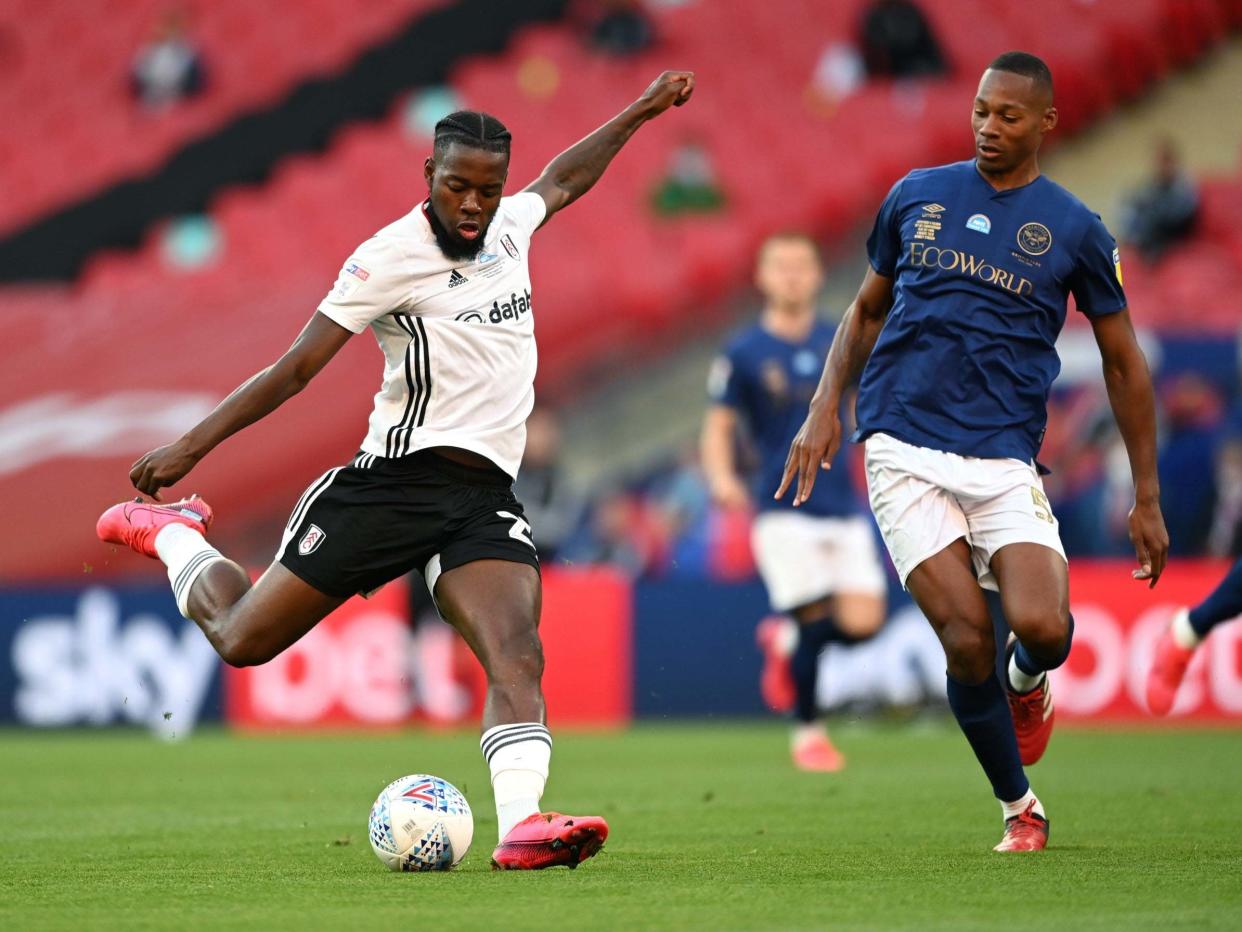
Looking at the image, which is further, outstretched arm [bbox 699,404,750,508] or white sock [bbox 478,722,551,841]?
outstretched arm [bbox 699,404,750,508]

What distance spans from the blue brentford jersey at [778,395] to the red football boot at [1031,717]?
3.78 metres

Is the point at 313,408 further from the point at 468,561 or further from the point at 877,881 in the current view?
the point at 877,881

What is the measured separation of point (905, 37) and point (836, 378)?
13.2 meters

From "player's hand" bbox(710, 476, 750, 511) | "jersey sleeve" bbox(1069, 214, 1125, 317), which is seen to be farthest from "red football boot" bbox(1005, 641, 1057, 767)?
"player's hand" bbox(710, 476, 750, 511)

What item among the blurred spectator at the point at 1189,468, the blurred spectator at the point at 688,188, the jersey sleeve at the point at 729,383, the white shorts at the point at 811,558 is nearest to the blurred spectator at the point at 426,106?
the blurred spectator at the point at 688,188

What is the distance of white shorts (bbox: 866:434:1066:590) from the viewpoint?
21.3 ft

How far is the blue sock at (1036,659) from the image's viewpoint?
252 inches

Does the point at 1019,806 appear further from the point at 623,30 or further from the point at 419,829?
the point at 623,30

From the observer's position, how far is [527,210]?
22.6 ft

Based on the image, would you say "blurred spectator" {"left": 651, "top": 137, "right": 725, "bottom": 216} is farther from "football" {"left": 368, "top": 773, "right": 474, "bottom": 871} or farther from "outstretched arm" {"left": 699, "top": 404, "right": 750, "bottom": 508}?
"football" {"left": 368, "top": 773, "right": 474, "bottom": 871}

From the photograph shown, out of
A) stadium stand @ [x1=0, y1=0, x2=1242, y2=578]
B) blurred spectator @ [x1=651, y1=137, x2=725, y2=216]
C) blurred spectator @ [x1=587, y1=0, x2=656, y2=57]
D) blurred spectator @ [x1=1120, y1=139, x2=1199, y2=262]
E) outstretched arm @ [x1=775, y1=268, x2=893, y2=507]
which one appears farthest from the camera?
blurred spectator @ [x1=587, y1=0, x2=656, y2=57]

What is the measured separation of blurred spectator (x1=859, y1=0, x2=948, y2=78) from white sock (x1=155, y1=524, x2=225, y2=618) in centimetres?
1341

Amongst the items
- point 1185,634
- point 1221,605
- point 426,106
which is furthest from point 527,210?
point 426,106

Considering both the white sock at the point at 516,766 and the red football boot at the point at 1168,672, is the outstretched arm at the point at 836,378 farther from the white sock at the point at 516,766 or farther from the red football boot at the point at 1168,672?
the red football boot at the point at 1168,672
